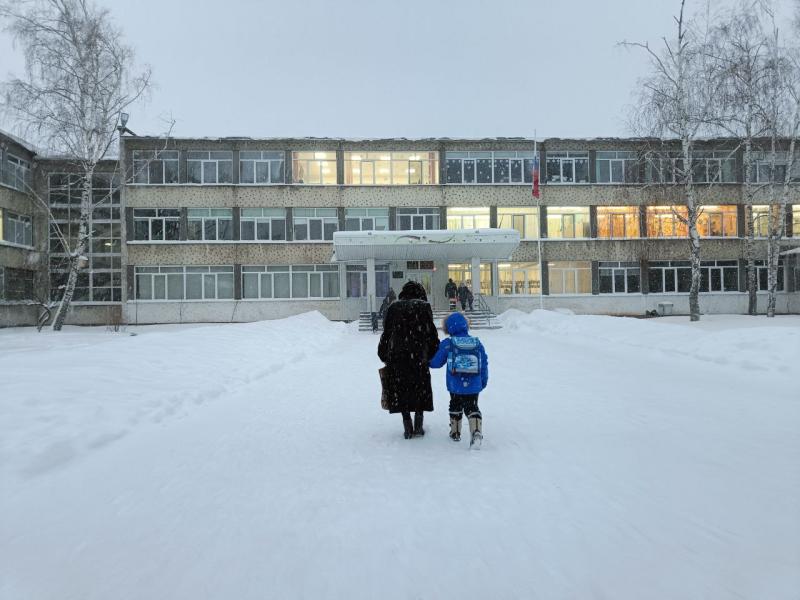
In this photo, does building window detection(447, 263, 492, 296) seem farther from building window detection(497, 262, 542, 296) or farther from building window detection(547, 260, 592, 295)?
building window detection(547, 260, 592, 295)

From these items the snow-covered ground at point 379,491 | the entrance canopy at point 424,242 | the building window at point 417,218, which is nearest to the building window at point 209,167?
the entrance canopy at point 424,242

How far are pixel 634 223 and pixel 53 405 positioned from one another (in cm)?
3403

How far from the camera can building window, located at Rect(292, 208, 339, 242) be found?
31.7 meters

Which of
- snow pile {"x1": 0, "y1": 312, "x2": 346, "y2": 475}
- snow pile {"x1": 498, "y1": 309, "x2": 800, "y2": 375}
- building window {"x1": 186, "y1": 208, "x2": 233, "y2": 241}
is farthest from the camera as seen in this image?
building window {"x1": 186, "y1": 208, "x2": 233, "y2": 241}

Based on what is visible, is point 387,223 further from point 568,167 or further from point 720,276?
point 720,276

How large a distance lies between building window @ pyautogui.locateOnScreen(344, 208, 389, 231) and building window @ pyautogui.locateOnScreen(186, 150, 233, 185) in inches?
312

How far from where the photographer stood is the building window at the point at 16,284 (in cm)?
2814

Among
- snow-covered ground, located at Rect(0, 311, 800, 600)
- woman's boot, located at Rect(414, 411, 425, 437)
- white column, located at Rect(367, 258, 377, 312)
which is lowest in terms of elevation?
snow-covered ground, located at Rect(0, 311, 800, 600)

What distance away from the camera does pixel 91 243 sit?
32.1 metres

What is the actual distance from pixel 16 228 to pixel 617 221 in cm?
3750

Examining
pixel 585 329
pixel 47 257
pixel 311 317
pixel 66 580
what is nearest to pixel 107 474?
pixel 66 580

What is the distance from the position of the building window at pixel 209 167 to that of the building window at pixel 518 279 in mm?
18666

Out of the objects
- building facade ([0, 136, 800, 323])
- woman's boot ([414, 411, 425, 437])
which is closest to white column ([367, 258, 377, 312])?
building facade ([0, 136, 800, 323])

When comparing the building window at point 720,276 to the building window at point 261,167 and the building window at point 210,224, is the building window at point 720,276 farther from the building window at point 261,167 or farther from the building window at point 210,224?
the building window at point 210,224
